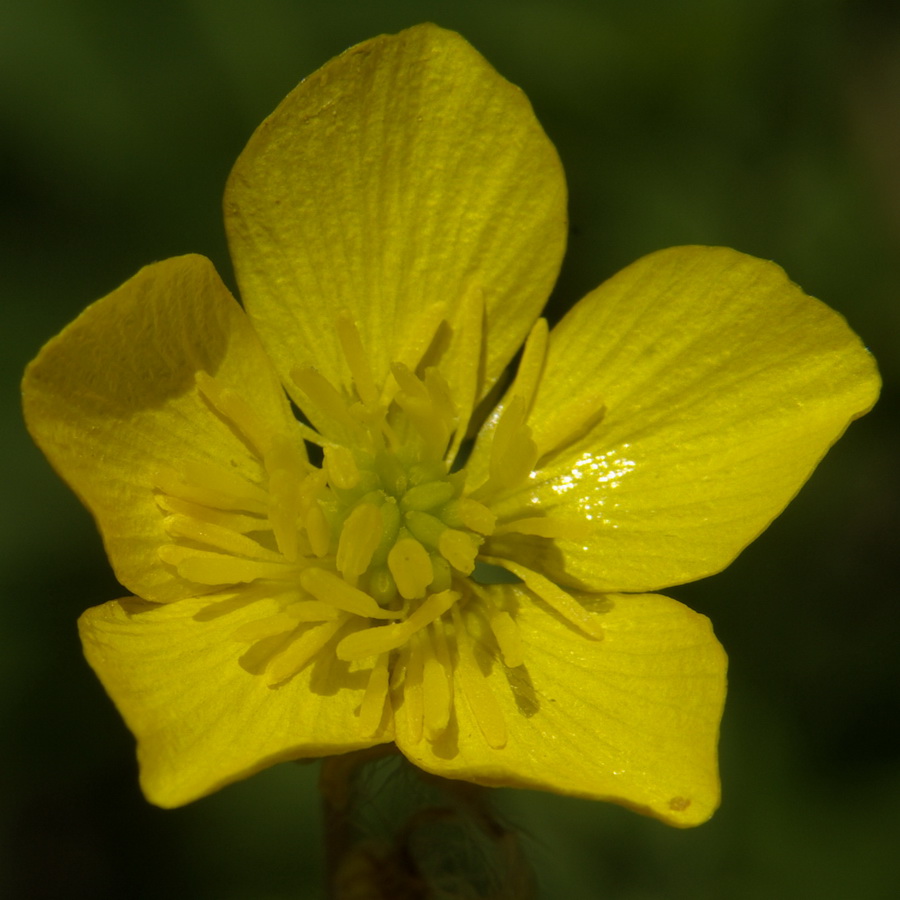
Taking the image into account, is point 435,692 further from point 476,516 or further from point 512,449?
point 512,449

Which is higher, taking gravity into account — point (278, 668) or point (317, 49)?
point (317, 49)

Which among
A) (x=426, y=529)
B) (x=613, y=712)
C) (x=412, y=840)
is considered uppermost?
(x=426, y=529)

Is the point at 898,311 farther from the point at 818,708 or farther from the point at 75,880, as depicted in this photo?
the point at 75,880

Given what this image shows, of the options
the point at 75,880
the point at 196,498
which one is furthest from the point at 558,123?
the point at 75,880

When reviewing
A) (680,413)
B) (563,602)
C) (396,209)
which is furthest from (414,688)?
(396,209)

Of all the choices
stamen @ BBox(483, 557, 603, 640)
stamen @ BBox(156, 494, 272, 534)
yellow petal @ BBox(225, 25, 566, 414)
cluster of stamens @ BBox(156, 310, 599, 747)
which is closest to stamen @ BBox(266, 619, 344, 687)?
cluster of stamens @ BBox(156, 310, 599, 747)

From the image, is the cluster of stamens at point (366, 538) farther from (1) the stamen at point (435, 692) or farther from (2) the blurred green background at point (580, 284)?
(2) the blurred green background at point (580, 284)
